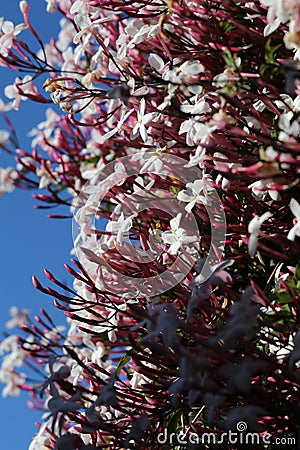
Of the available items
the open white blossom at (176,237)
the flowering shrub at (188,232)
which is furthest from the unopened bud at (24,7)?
the open white blossom at (176,237)

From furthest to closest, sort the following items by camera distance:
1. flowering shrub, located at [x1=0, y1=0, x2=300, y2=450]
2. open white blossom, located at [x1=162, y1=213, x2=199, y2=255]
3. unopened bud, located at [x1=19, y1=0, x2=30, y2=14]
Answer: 1. unopened bud, located at [x1=19, y1=0, x2=30, y2=14]
2. open white blossom, located at [x1=162, y1=213, x2=199, y2=255]
3. flowering shrub, located at [x1=0, y1=0, x2=300, y2=450]

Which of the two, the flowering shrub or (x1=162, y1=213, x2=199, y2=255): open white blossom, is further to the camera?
(x1=162, y1=213, x2=199, y2=255): open white blossom

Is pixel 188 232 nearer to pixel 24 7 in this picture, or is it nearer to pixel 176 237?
pixel 176 237

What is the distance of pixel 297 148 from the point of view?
0.93 m

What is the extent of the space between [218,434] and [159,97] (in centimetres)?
77

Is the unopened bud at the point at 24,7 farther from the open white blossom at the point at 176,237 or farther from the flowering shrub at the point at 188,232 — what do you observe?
the open white blossom at the point at 176,237

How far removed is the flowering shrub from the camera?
1.05m

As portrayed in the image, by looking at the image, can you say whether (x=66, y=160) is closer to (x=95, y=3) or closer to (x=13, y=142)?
(x=13, y=142)

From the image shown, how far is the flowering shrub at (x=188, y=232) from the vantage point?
1052mm

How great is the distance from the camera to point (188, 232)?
1.46m


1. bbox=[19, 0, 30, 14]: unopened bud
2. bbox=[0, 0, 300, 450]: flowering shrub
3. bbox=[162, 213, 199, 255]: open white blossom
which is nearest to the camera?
bbox=[0, 0, 300, 450]: flowering shrub

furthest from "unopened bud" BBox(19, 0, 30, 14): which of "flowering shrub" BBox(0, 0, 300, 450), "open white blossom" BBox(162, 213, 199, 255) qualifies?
"open white blossom" BBox(162, 213, 199, 255)

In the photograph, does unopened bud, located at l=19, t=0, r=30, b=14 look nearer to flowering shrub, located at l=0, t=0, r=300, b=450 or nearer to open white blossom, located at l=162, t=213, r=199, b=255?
flowering shrub, located at l=0, t=0, r=300, b=450

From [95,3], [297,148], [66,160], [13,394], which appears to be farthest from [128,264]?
[13,394]
